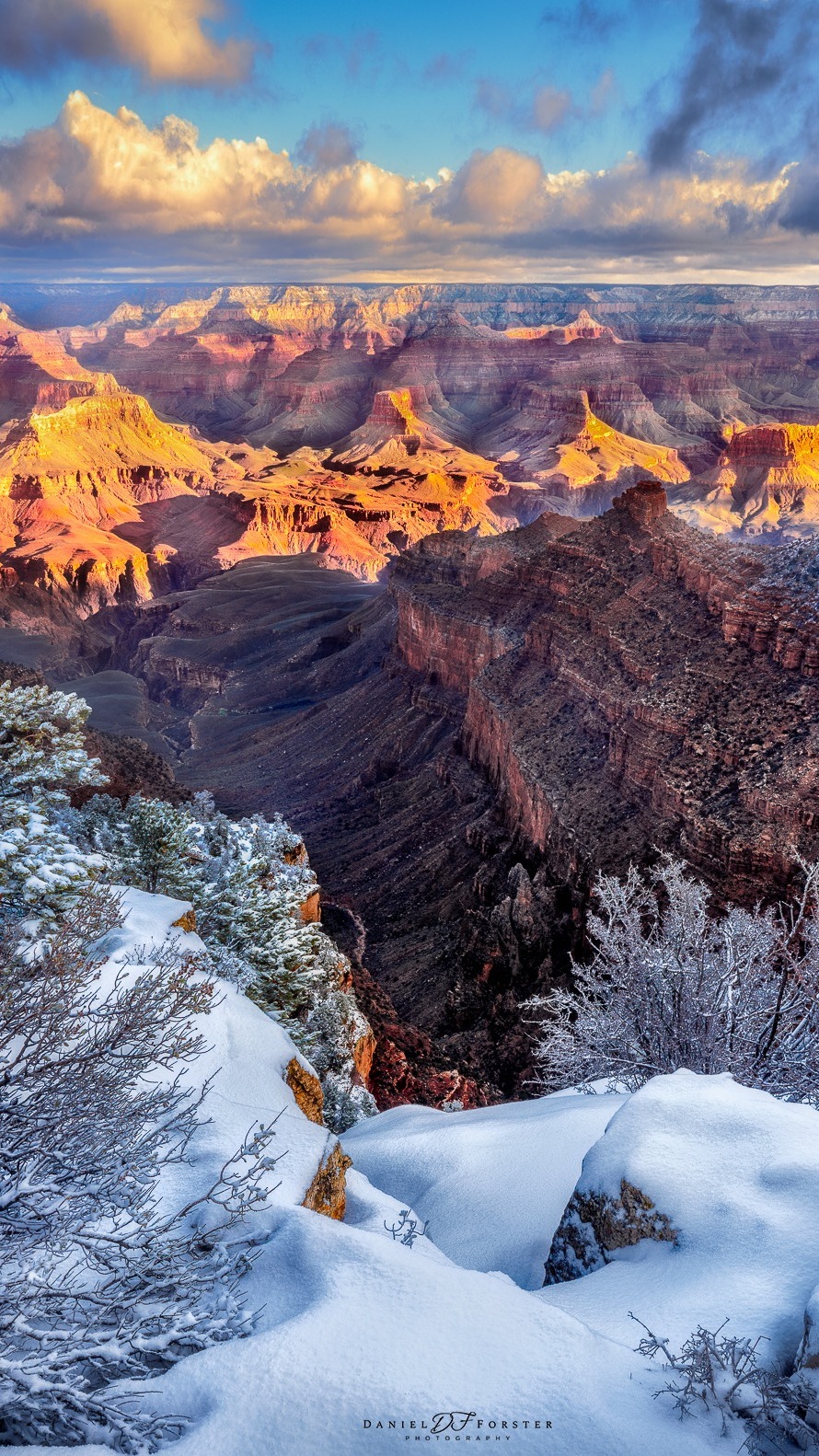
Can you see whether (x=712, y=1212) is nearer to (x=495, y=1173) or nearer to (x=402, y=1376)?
(x=402, y=1376)

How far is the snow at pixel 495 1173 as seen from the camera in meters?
9.09

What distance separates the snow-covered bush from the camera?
58.5 ft

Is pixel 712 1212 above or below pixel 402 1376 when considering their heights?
below

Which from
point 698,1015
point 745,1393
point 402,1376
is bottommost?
point 698,1015

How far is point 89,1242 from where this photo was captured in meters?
5.79

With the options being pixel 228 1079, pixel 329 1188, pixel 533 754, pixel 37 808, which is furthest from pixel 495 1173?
pixel 533 754

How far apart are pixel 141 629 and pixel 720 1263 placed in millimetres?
104742

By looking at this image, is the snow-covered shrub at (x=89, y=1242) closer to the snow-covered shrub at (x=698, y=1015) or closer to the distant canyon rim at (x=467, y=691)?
the snow-covered shrub at (x=698, y=1015)

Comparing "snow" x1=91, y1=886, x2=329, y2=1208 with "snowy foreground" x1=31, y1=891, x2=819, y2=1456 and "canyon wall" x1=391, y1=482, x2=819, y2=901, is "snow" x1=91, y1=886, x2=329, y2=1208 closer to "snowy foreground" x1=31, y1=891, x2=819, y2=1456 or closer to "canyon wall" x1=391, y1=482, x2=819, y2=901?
"snowy foreground" x1=31, y1=891, x2=819, y2=1456

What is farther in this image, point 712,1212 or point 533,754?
point 533,754

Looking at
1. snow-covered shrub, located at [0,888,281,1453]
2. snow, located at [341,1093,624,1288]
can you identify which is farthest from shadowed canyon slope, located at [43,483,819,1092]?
snow-covered shrub, located at [0,888,281,1453]

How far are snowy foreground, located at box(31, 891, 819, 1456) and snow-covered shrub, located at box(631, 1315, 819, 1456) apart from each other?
9 cm

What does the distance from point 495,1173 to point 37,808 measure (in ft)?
24.7

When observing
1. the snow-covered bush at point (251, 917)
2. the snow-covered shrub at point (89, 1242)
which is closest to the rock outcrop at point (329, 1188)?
the snow-covered shrub at point (89, 1242)
